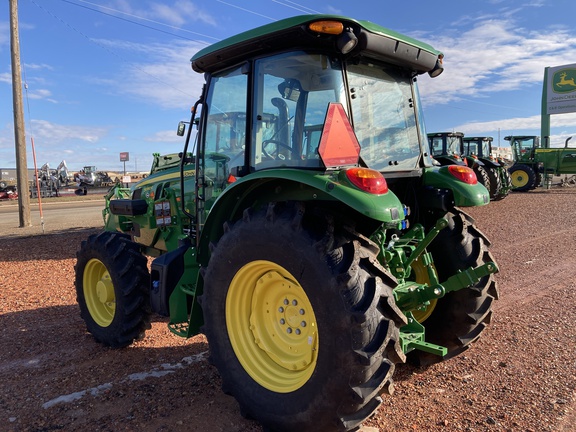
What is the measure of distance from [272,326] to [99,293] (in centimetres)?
232

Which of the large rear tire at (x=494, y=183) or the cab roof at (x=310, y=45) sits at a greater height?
the cab roof at (x=310, y=45)

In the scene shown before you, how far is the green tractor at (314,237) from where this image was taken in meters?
2.57

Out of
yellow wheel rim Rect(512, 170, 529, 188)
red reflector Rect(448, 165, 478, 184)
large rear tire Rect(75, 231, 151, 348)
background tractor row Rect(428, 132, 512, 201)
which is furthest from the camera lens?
yellow wheel rim Rect(512, 170, 529, 188)

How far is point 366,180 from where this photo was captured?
2.63 metres

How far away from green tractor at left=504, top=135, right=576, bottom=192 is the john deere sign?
822cm

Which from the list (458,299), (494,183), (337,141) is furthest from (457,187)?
(494,183)

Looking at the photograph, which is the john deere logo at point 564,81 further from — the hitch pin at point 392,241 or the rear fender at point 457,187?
the hitch pin at point 392,241

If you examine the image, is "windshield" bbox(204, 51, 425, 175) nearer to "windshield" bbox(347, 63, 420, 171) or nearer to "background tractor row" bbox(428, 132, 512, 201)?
"windshield" bbox(347, 63, 420, 171)

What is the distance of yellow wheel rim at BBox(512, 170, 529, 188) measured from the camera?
70.9ft

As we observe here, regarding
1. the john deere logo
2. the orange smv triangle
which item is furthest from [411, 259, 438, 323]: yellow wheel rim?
the john deere logo

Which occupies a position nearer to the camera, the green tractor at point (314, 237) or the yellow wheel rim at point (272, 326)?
the green tractor at point (314, 237)

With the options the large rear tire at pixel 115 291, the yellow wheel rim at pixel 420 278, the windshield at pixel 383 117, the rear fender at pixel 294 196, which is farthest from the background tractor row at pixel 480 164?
the rear fender at pixel 294 196

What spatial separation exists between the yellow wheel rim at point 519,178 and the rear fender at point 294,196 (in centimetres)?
2088

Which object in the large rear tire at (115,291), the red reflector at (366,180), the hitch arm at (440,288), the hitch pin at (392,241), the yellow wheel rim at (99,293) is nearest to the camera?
the red reflector at (366,180)
